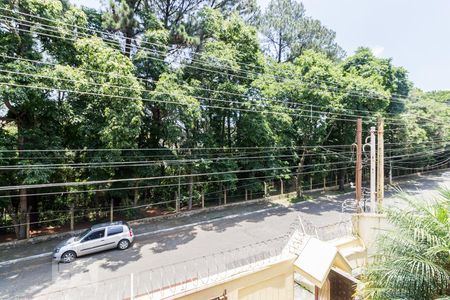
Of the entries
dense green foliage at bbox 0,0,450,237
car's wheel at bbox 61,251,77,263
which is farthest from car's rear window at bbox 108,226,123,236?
dense green foliage at bbox 0,0,450,237

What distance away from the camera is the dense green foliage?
391 inches

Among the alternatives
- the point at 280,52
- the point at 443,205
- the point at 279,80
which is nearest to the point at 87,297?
the point at 443,205

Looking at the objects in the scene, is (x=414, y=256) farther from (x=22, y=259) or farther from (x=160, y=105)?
(x=22, y=259)

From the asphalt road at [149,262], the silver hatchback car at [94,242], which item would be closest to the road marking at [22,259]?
the asphalt road at [149,262]

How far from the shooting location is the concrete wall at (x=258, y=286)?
5.20 m

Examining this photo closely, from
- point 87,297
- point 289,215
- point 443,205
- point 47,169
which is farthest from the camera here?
point 289,215

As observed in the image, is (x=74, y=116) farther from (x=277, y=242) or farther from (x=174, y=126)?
(x=277, y=242)

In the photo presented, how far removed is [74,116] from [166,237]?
6618mm

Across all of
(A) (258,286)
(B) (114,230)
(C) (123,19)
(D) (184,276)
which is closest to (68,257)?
(B) (114,230)

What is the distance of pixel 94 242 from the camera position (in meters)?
9.91

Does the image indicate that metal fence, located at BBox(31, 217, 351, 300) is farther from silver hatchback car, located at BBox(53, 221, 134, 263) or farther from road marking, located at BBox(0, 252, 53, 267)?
road marking, located at BBox(0, 252, 53, 267)

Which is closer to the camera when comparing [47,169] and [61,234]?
[47,169]

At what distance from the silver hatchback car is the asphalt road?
27 centimetres

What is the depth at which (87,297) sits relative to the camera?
7.18 m
